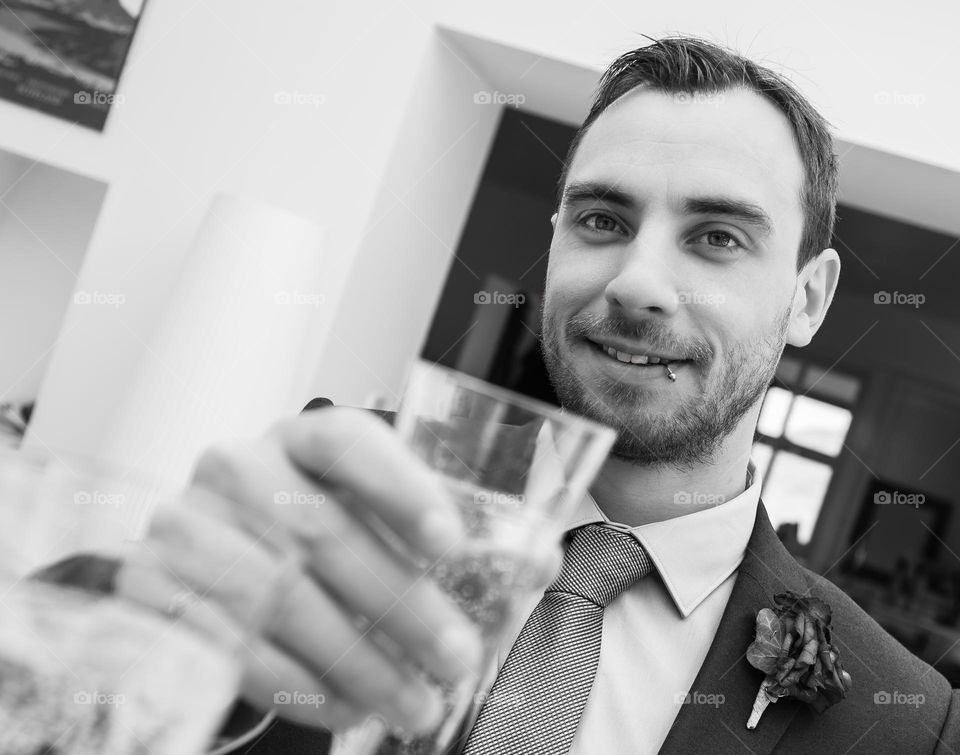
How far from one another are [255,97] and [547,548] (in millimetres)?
2826

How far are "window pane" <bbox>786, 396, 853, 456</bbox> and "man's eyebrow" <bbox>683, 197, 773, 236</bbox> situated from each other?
5421 mm

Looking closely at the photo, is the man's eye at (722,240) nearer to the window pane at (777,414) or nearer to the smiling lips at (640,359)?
the smiling lips at (640,359)

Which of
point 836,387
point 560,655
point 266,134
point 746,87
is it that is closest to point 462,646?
point 560,655

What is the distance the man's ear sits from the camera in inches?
49.1

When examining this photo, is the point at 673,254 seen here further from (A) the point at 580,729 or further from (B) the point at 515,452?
(B) the point at 515,452

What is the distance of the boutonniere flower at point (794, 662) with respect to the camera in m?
0.98

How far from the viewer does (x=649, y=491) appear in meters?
1.07

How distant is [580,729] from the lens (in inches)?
38.6

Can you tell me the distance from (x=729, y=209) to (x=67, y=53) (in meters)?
2.63

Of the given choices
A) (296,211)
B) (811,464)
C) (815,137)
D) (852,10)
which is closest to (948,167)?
(852,10)

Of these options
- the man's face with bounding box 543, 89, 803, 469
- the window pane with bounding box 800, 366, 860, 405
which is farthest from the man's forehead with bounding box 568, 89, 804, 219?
the window pane with bounding box 800, 366, 860, 405

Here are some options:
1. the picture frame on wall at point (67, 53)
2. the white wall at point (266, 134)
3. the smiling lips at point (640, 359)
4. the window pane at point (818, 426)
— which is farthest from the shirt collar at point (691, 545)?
the window pane at point (818, 426)

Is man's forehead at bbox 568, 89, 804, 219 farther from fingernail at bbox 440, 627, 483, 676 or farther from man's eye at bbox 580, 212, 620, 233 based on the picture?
fingernail at bbox 440, 627, 483, 676

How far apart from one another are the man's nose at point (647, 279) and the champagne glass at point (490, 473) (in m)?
0.60
